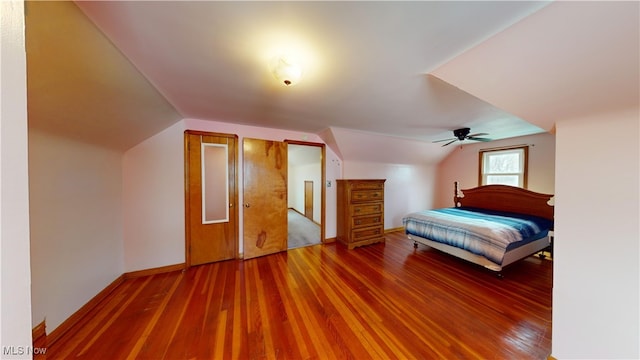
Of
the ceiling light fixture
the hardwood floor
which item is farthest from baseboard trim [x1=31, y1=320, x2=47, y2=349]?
the ceiling light fixture

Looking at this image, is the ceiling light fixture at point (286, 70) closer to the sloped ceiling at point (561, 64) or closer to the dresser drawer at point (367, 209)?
the sloped ceiling at point (561, 64)

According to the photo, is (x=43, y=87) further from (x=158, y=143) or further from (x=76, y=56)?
(x=158, y=143)

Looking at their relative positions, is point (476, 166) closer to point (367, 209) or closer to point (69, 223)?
point (367, 209)

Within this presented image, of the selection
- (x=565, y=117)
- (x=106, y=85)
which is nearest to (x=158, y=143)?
(x=106, y=85)

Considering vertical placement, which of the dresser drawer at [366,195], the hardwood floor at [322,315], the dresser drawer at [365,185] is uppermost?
A: the dresser drawer at [365,185]

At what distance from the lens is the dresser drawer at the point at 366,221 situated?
143 inches

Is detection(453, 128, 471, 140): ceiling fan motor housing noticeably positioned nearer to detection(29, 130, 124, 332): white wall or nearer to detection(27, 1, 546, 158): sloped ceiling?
detection(27, 1, 546, 158): sloped ceiling

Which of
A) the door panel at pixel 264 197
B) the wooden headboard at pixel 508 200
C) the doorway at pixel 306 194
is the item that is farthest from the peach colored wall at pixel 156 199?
the wooden headboard at pixel 508 200

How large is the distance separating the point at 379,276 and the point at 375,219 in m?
1.43

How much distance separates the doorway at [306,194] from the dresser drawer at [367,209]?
66 cm

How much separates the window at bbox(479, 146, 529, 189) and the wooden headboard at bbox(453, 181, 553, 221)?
0.50 meters

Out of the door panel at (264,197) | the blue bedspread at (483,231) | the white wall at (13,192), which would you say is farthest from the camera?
the door panel at (264,197)

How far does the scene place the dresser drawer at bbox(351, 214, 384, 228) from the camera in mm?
3625

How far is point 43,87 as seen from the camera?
1182mm
